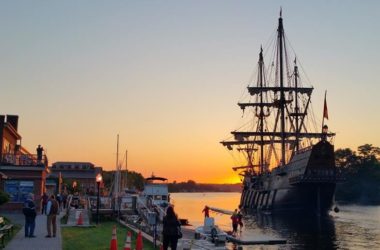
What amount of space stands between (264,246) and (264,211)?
56.0 meters

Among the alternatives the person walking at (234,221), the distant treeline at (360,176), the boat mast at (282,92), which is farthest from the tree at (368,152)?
the person walking at (234,221)

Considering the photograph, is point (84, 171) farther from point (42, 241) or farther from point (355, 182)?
point (42, 241)

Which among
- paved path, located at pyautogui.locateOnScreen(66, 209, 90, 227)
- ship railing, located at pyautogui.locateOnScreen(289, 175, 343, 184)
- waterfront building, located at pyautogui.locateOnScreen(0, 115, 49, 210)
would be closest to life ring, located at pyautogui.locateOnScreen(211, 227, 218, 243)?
paved path, located at pyautogui.locateOnScreen(66, 209, 90, 227)

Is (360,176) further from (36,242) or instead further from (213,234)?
(36,242)

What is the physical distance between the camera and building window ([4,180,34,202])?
130 feet

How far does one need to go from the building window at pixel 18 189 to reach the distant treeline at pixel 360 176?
125843mm

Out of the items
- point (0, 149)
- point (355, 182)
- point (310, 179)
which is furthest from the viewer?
point (355, 182)

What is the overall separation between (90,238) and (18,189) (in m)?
20.1

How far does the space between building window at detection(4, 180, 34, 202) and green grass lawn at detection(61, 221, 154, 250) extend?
14.6 metres

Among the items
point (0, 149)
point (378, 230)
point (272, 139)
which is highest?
point (272, 139)

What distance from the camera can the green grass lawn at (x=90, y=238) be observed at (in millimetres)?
19453

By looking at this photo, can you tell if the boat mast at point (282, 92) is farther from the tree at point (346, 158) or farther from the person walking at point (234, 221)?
the tree at point (346, 158)

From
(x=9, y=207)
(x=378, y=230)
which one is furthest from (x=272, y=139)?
(x=9, y=207)

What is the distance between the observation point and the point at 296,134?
92125 mm
